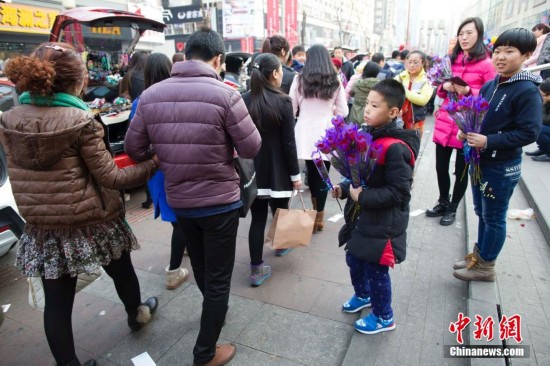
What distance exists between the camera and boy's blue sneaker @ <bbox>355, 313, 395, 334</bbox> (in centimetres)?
243

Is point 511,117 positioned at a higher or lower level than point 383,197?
higher

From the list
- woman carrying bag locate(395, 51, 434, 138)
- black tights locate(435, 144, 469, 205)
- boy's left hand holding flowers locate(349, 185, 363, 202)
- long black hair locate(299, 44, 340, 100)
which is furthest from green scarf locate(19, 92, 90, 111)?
woman carrying bag locate(395, 51, 434, 138)

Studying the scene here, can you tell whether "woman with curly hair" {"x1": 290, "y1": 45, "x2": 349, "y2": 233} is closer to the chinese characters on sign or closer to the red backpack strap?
the red backpack strap

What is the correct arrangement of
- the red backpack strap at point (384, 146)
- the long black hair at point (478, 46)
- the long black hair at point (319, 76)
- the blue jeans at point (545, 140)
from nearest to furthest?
the red backpack strap at point (384, 146) < the long black hair at point (478, 46) < the long black hair at point (319, 76) < the blue jeans at point (545, 140)

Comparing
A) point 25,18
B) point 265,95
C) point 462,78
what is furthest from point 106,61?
point 25,18

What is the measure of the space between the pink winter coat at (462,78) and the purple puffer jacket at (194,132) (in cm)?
264

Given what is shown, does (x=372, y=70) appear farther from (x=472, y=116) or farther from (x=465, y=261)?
(x=465, y=261)

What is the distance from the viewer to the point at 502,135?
251 centimetres

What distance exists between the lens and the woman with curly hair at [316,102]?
12.1ft

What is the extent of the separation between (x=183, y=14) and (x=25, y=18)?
38.9ft

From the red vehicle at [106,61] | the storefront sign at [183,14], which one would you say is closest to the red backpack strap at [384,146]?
the red vehicle at [106,61]

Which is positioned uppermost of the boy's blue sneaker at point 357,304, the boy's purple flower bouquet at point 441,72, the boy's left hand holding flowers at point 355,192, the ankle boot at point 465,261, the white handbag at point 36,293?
the boy's purple flower bouquet at point 441,72

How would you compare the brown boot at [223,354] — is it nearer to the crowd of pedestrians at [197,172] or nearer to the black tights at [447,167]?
the crowd of pedestrians at [197,172]

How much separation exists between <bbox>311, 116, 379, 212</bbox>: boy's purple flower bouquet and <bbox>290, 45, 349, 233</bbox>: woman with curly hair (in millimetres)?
1571
